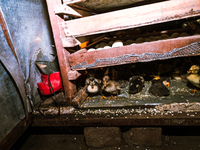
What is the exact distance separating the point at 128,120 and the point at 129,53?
3.52 feet

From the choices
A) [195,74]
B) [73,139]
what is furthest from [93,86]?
[195,74]

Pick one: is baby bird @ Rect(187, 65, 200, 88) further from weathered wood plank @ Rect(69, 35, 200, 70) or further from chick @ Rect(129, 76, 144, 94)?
chick @ Rect(129, 76, 144, 94)

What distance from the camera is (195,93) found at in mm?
2324

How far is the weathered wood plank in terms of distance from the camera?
1.79 m

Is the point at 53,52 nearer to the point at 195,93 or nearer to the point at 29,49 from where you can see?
the point at 29,49

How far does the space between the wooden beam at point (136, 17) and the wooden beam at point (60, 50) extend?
5.1 inches

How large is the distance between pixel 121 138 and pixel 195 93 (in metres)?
1.68

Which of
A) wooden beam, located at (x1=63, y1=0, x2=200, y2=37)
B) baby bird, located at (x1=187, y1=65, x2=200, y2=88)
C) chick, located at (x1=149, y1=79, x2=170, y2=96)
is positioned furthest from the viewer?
chick, located at (x1=149, y1=79, x2=170, y2=96)

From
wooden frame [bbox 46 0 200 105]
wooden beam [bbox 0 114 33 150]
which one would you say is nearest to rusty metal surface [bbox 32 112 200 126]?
wooden beam [bbox 0 114 33 150]

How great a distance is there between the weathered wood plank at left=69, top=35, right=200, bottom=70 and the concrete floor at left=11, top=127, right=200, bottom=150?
5.10 ft

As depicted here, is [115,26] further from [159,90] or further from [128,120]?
[159,90]

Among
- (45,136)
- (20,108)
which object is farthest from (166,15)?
(45,136)

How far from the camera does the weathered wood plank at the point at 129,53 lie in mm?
1791

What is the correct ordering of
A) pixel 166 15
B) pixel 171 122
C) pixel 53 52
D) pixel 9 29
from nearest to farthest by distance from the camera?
pixel 166 15 < pixel 171 122 < pixel 9 29 < pixel 53 52
